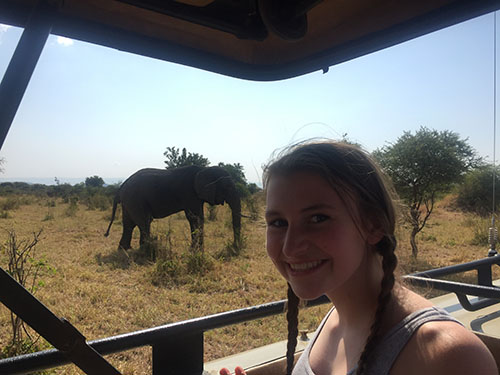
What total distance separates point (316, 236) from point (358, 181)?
147 millimetres

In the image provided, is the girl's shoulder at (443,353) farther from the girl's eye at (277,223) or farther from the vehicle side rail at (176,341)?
the vehicle side rail at (176,341)

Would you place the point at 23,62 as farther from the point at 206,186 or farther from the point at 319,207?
the point at 206,186

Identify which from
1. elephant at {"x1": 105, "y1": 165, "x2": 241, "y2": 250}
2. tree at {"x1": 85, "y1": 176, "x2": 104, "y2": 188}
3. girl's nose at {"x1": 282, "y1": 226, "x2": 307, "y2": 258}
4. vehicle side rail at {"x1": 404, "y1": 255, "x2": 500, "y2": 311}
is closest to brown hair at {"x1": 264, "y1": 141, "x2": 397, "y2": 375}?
girl's nose at {"x1": 282, "y1": 226, "x2": 307, "y2": 258}

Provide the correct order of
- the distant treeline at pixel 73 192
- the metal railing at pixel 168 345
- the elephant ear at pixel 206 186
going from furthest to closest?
1. the distant treeline at pixel 73 192
2. the elephant ear at pixel 206 186
3. the metal railing at pixel 168 345

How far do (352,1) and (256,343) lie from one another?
3.31 meters

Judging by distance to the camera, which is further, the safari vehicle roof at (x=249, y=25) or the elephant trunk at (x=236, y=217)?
the elephant trunk at (x=236, y=217)

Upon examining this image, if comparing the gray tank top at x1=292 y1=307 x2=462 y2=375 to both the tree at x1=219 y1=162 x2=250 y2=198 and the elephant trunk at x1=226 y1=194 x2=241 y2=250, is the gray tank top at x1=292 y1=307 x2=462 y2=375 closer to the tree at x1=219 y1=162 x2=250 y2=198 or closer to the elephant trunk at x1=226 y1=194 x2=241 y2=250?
the elephant trunk at x1=226 y1=194 x2=241 y2=250

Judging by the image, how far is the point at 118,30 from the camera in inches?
39.4

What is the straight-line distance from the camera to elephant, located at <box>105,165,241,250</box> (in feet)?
28.1

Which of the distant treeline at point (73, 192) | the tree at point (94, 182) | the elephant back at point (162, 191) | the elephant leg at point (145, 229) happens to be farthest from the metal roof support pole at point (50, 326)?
the tree at point (94, 182)

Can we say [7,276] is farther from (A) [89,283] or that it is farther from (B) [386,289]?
(A) [89,283]

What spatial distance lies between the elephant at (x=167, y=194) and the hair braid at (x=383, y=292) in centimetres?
764

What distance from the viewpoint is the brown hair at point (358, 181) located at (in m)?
0.75

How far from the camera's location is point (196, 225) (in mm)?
8570
